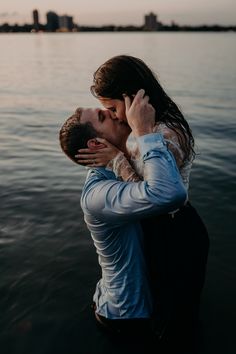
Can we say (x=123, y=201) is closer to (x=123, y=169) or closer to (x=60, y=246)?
(x=123, y=169)

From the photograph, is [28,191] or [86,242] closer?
[86,242]

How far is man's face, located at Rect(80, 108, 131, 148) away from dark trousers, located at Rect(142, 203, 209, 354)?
0.75 meters

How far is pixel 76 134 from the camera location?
129 inches

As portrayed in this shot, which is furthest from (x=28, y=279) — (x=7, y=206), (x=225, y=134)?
(x=225, y=134)

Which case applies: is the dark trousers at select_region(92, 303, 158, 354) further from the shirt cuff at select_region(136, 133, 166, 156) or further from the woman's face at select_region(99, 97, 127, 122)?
the woman's face at select_region(99, 97, 127, 122)

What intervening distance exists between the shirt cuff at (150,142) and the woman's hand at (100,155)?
0.36m

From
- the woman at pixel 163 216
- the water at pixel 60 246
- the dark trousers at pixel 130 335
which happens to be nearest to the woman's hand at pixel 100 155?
the woman at pixel 163 216

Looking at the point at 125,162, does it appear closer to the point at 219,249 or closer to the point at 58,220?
the point at 219,249

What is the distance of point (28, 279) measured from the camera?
636 cm

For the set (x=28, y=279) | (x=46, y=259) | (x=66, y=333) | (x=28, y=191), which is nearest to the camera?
(x=66, y=333)

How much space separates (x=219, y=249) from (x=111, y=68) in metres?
4.81

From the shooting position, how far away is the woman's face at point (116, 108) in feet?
11.0

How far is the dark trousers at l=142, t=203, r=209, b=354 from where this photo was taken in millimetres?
3361

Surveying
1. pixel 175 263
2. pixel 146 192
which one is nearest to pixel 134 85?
pixel 146 192
